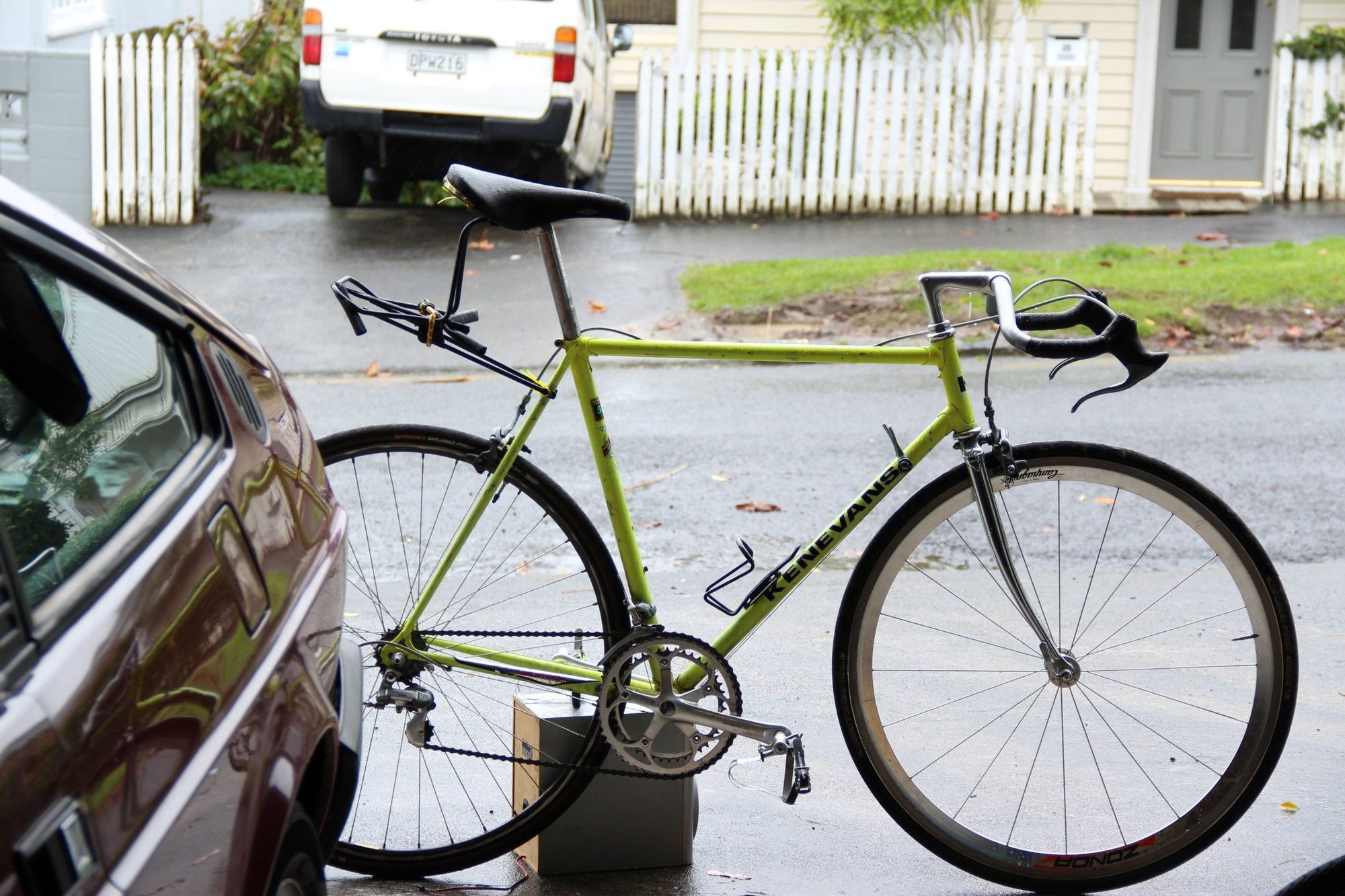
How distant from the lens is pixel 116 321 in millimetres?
2205

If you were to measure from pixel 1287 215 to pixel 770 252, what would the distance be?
5.79 meters

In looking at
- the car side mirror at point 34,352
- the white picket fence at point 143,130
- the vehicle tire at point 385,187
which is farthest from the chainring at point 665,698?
the vehicle tire at point 385,187

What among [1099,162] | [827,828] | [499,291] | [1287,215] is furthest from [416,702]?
[1099,162]

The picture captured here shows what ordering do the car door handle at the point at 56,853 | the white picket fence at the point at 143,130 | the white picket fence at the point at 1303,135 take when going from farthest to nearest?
1. the white picket fence at the point at 1303,135
2. the white picket fence at the point at 143,130
3. the car door handle at the point at 56,853

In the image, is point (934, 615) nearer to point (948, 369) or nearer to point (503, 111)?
point (948, 369)

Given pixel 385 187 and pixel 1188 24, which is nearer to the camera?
pixel 385 187

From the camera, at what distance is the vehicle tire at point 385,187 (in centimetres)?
1434

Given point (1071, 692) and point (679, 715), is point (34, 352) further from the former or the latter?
point (1071, 692)

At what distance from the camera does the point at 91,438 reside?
209cm

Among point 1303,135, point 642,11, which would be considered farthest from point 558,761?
point 642,11

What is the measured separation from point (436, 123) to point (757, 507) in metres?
6.97

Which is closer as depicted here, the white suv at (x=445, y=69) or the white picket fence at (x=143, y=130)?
the white suv at (x=445, y=69)

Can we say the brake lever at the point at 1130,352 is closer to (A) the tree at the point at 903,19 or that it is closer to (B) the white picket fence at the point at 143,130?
(B) the white picket fence at the point at 143,130

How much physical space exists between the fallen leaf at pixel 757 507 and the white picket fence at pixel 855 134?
7977 millimetres
